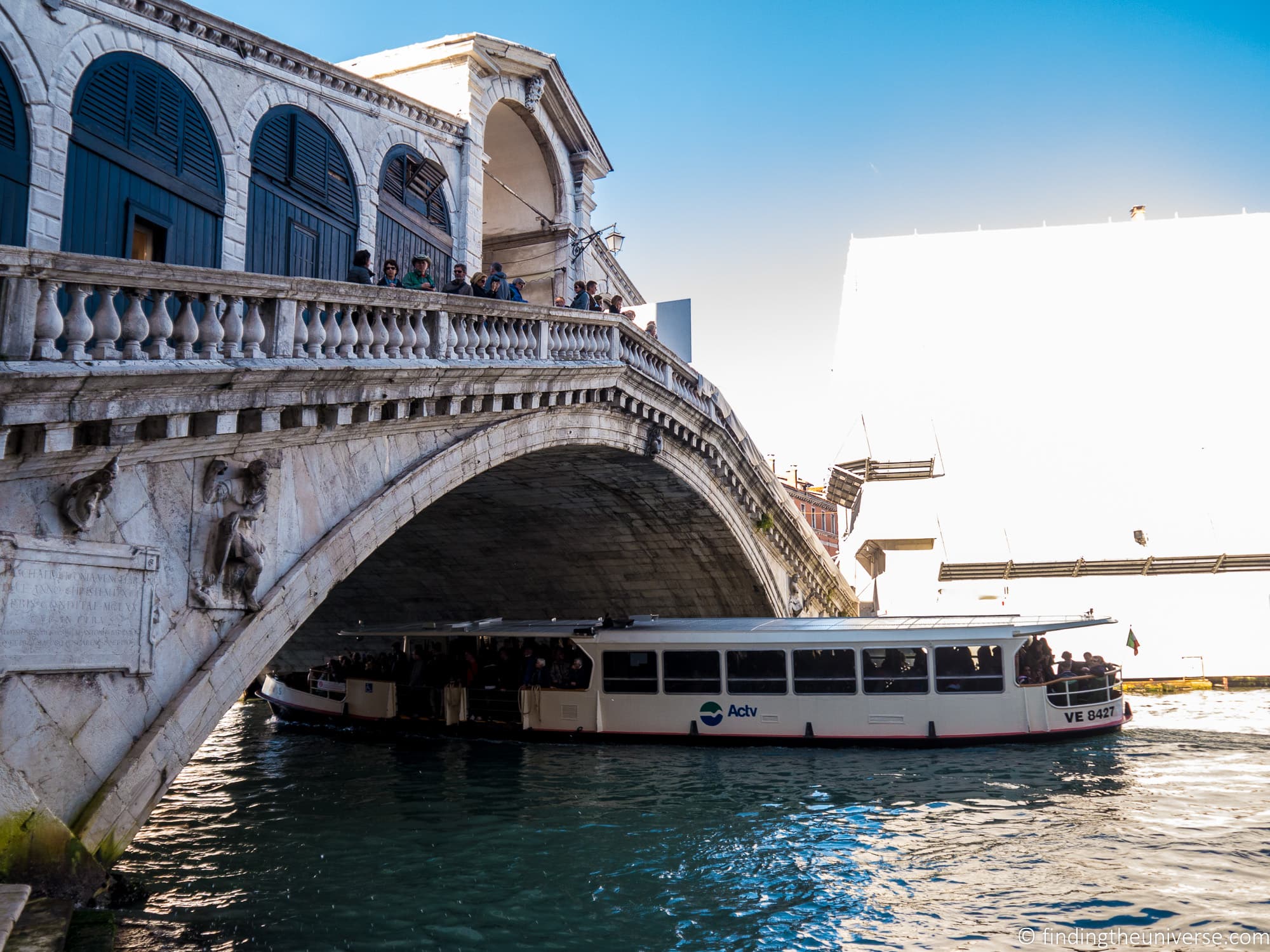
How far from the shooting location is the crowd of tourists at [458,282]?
29.3ft

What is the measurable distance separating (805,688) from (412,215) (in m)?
8.24

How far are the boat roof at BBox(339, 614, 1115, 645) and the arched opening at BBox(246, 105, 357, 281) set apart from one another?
6708mm

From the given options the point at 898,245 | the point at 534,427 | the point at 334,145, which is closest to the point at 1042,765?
the point at 534,427

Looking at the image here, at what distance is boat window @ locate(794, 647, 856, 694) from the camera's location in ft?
46.3

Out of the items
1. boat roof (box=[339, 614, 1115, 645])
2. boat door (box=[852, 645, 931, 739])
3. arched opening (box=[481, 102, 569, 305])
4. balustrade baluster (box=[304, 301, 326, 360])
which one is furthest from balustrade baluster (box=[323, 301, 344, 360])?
arched opening (box=[481, 102, 569, 305])

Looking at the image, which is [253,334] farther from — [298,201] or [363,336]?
[298,201]

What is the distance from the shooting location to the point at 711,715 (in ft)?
47.5

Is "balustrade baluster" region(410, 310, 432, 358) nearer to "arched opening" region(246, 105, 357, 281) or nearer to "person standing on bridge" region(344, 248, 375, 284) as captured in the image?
"person standing on bridge" region(344, 248, 375, 284)

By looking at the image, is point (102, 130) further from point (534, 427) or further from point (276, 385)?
point (534, 427)

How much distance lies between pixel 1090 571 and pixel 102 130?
22335 millimetres

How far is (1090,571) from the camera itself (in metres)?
23.8

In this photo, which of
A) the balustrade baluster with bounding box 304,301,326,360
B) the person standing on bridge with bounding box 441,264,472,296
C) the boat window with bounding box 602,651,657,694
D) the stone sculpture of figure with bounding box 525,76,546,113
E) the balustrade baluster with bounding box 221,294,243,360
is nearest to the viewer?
the balustrade baluster with bounding box 221,294,243,360

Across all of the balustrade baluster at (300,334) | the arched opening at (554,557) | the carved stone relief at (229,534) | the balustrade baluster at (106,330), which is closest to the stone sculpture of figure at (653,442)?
the arched opening at (554,557)

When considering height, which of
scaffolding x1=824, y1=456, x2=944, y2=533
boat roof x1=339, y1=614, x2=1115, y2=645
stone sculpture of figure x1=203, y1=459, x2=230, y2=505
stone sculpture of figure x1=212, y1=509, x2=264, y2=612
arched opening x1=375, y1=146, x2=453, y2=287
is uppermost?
arched opening x1=375, y1=146, x2=453, y2=287
